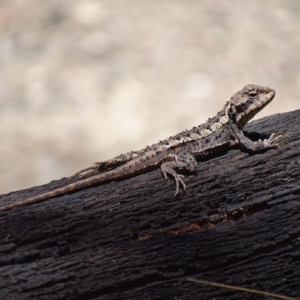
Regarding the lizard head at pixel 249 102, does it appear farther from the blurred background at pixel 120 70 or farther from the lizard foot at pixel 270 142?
the blurred background at pixel 120 70

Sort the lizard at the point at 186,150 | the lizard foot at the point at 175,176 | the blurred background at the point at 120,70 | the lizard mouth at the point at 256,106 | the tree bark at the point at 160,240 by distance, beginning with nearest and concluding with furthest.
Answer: the tree bark at the point at 160,240, the lizard foot at the point at 175,176, the lizard at the point at 186,150, the lizard mouth at the point at 256,106, the blurred background at the point at 120,70

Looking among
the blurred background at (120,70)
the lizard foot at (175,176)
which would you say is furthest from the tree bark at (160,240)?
the blurred background at (120,70)

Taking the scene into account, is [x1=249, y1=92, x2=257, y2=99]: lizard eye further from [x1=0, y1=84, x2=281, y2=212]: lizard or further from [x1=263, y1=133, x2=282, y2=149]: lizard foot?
[x1=263, y1=133, x2=282, y2=149]: lizard foot

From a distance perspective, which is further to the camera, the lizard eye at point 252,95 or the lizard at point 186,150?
the lizard eye at point 252,95

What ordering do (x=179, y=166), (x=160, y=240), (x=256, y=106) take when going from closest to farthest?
(x=160, y=240)
(x=179, y=166)
(x=256, y=106)

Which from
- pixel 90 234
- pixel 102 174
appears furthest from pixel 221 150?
pixel 90 234

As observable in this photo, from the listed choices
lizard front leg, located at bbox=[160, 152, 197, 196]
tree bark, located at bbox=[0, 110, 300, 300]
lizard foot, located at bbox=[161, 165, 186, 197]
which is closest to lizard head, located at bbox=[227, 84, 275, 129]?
lizard front leg, located at bbox=[160, 152, 197, 196]

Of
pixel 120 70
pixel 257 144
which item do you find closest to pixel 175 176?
pixel 257 144

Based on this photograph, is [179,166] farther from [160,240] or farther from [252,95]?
[252,95]
